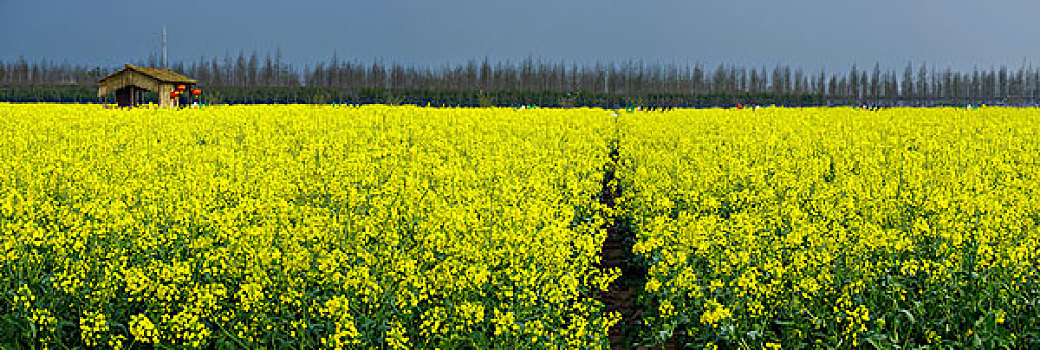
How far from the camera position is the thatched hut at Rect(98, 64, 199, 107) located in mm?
45000

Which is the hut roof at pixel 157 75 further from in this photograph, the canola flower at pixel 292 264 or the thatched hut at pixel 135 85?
the canola flower at pixel 292 264

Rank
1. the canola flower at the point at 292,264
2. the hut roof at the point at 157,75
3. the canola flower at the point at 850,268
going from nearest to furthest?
the canola flower at the point at 292,264 → the canola flower at the point at 850,268 → the hut roof at the point at 157,75

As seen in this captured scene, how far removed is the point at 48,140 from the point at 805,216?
16.6m

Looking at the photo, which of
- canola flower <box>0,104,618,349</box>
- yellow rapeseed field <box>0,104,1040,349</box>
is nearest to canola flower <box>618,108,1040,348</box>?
yellow rapeseed field <box>0,104,1040,349</box>

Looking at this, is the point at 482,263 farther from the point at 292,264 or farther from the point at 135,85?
the point at 135,85

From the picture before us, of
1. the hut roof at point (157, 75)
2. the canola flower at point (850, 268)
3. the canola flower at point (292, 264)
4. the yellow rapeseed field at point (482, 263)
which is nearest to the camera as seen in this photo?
the canola flower at point (292, 264)

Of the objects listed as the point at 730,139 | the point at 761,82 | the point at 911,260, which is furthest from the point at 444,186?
the point at 761,82

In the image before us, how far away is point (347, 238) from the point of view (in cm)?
876

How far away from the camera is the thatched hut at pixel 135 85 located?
148 feet

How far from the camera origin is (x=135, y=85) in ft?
148

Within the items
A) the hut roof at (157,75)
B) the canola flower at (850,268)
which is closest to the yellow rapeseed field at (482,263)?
the canola flower at (850,268)

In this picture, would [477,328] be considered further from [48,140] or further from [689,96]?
[689,96]

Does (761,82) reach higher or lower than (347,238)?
higher

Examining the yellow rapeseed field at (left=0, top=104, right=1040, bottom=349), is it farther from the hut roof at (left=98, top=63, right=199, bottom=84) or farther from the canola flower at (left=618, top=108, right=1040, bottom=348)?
the hut roof at (left=98, top=63, right=199, bottom=84)
